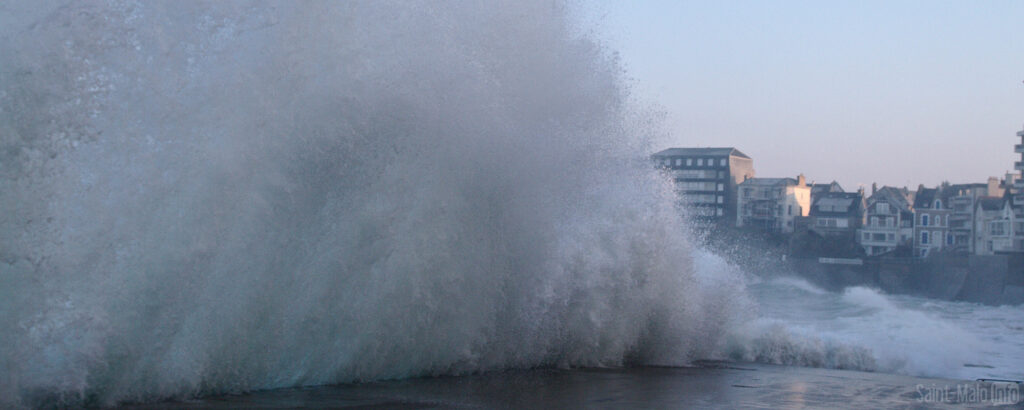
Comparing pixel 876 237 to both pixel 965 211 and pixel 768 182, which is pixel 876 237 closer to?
pixel 965 211

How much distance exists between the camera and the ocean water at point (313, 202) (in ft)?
21.7

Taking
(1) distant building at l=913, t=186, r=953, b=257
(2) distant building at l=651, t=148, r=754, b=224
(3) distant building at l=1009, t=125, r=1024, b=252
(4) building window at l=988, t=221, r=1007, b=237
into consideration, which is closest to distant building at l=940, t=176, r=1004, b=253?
(1) distant building at l=913, t=186, r=953, b=257

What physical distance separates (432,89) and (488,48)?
0.97 m

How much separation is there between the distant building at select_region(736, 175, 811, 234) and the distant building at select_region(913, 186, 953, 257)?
1036cm

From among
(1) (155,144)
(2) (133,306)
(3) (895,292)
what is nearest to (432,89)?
(1) (155,144)

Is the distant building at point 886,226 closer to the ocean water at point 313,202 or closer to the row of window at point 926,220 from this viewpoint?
the row of window at point 926,220

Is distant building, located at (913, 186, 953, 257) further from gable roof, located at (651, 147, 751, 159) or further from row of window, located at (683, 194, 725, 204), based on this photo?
gable roof, located at (651, 147, 751, 159)

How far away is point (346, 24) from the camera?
838 cm

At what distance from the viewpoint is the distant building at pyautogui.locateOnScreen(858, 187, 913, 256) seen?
276 feet

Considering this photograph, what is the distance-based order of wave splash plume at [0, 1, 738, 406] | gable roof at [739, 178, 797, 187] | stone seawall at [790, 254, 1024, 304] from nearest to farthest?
1. wave splash plume at [0, 1, 738, 406]
2. stone seawall at [790, 254, 1024, 304]
3. gable roof at [739, 178, 797, 187]

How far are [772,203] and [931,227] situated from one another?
1369 cm

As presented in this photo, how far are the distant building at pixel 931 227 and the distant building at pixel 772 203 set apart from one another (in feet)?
34.0

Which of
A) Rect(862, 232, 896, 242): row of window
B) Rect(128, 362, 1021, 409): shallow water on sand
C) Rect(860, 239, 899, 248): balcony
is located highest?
Rect(128, 362, 1021, 409): shallow water on sand

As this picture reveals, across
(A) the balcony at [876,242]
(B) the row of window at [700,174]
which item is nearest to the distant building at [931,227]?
(A) the balcony at [876,242]
